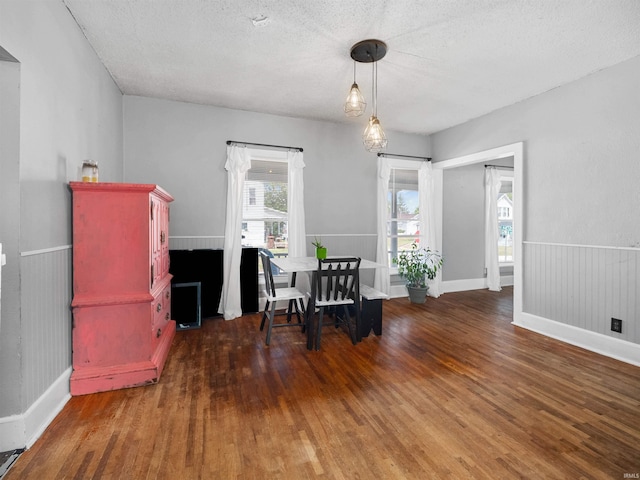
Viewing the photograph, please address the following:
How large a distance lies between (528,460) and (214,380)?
6.74 feet

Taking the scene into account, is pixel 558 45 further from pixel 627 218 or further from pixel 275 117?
pixel 275 117

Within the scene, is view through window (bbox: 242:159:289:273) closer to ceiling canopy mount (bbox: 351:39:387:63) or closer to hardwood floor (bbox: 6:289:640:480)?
hardwood floor (bbox: 6:289:640:480)

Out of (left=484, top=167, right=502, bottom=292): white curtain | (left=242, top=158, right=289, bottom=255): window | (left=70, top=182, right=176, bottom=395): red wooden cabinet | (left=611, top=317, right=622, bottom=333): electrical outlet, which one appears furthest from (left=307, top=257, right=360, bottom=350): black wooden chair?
(left=484, top=167, right=502, bottom=292): white curtain

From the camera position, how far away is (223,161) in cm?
427

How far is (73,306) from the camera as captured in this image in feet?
7.34

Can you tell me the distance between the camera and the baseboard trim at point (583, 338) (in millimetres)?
2855

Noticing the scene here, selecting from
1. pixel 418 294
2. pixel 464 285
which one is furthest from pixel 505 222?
pixel 418 294

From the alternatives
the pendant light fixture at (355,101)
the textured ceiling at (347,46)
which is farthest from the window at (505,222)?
the pendant light fixture at (355,101)

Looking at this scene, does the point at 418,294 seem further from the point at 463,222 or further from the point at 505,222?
the point at 505,222

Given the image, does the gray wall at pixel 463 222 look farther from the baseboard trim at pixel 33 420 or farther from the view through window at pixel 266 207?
the baseboard trim at pixel 33 420

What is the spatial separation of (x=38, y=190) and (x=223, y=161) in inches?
99.2

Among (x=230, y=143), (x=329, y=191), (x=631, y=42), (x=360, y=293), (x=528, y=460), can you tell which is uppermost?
(x=631, y=42)

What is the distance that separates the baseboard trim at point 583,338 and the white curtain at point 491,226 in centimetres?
205

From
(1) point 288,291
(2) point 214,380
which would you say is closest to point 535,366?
(1) point 288,291
